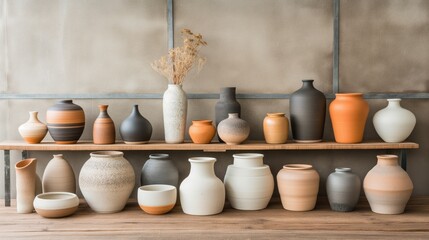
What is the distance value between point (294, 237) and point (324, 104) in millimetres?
1030

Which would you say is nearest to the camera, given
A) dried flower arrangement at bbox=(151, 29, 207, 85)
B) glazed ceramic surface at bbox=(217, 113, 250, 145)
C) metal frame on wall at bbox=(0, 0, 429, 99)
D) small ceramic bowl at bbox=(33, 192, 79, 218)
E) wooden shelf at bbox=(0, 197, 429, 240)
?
wooden shelf at bbox=(0, 197, 429, 240)

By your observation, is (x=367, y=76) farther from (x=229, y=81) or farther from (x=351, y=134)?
(x=229, y=81)

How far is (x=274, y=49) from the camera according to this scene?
11.4ft

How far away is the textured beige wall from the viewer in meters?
3.47

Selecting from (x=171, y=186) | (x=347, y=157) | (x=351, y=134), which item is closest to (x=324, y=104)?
(x=351, y=134)

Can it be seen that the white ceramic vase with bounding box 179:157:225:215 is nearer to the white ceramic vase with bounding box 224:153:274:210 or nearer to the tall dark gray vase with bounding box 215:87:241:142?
the white ceramic vase with bounding box 224:153:274:210

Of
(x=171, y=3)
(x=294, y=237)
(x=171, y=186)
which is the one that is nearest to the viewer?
(x=294, y=237)

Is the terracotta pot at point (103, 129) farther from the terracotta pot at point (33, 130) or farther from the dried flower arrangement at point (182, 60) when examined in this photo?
the dried flower arrangement at point (182, 60)

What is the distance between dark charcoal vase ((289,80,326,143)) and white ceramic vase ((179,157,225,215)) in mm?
664

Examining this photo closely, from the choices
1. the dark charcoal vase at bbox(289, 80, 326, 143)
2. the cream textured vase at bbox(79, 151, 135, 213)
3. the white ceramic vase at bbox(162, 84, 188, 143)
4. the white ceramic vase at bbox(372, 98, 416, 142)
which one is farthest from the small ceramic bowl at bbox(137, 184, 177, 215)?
the white ceramic vase at bbox(372, 98, 416, 142)

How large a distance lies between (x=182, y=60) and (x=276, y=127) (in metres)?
0.79

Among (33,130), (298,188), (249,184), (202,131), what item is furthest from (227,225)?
(33,130)

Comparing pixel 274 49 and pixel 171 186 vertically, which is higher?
pixel 274 49

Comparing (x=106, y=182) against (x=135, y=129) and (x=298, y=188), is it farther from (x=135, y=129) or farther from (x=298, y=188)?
(x=298, y=188)
